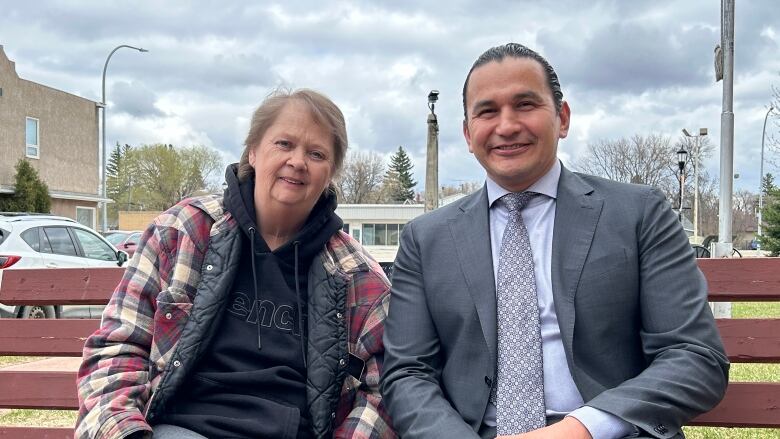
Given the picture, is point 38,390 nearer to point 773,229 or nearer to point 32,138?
point 773,229

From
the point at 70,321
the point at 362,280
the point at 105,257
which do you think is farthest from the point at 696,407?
the point at 105,257

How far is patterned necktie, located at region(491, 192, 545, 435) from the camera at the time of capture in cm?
226

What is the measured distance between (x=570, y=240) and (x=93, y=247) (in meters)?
10.1

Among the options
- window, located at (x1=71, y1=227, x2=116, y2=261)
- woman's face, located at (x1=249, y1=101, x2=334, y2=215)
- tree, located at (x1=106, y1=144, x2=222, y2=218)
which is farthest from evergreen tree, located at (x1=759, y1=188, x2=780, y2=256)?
tree, located at (x1=106, y1=144, x2=222, y2=218)

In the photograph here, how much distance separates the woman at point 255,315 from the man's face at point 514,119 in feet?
2.13

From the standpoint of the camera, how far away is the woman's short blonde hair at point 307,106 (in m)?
2.74

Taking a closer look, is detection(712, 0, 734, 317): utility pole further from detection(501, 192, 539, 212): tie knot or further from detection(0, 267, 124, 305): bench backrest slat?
detection(0, 267, 124, 305): bench backrest slat

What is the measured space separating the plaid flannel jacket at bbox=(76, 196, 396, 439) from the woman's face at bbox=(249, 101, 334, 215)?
0.73ft

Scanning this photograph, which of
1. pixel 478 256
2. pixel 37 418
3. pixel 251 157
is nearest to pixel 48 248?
pixel 37 418

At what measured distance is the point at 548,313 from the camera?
2348 millimetres

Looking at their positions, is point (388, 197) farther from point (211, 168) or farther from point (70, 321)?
point (70, 321)

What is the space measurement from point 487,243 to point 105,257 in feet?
31.9

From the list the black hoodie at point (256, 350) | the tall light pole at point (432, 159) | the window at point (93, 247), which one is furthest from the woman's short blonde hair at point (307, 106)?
the tall light pole at point (432, 159)

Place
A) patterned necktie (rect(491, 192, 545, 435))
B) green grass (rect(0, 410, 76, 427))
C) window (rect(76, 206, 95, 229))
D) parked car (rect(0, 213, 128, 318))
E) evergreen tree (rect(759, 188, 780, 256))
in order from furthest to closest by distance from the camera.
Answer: window (rect(76, 206, 95, 229)) < evergreen tree (rect(759, 188, 780, 256)) < parked car (rect(0, 213, 128, 318)) < green grass (rect(0, 410, 76, 427)) < patterned necktie (rect(491, 192, 545, 435))
